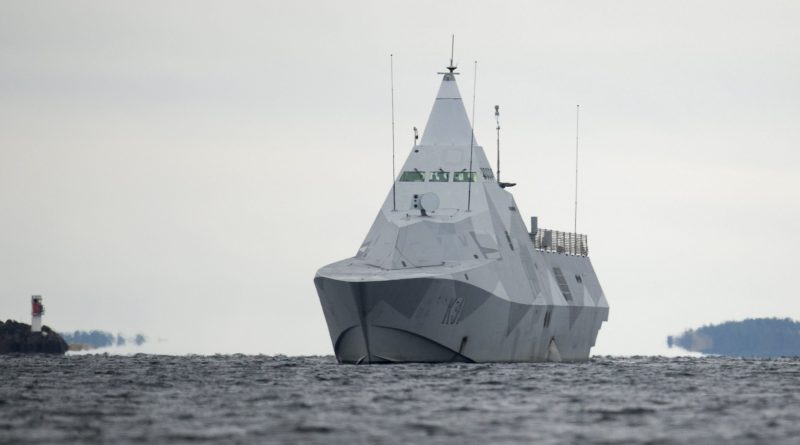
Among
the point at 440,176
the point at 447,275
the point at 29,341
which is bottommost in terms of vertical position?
the point at 29,341

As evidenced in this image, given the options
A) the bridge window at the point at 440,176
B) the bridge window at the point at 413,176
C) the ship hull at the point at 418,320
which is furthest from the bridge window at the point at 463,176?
the ship hull at the point at 418,320

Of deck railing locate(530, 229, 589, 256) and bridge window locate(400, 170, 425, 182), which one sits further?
deck railing locate(530, 229, 589, 256)

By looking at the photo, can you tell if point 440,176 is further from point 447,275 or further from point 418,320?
point 418,320

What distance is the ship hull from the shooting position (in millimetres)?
83938

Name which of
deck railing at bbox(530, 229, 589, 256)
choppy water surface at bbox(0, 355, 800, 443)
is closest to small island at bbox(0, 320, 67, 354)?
deck railing at bbox(530, 229, 589, 256)

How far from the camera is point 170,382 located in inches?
2896

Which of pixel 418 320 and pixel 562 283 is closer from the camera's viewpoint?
pixel 418 320

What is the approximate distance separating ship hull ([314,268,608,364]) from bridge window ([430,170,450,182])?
8.35m

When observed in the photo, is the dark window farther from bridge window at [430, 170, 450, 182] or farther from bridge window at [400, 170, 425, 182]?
bridge window at [400, 170, 425, 182]

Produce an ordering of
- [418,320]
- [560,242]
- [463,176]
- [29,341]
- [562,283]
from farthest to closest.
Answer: [29,341] → [560,242] → [562,283] → [463,176] → [418,320]

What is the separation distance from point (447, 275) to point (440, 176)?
11.5 metres

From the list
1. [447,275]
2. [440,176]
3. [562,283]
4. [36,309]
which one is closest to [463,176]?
[440,176]

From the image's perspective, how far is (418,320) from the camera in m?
84.8

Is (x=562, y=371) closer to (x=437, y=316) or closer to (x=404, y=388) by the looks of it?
(x=437, y=316)
